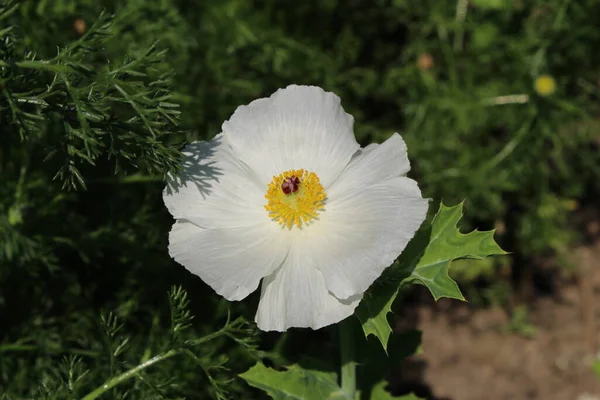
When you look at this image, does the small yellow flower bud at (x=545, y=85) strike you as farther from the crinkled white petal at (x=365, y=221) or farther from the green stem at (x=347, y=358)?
the green stem at (x=347, y=358)

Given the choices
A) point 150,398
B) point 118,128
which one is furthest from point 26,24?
point 150,398

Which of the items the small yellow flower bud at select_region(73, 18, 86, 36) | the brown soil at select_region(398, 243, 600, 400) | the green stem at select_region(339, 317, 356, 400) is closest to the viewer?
the green stem at select_region(339, 317, 356, 400)

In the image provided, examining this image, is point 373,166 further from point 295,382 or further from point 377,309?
point 295,382

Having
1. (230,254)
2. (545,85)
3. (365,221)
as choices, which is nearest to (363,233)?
(365,221)

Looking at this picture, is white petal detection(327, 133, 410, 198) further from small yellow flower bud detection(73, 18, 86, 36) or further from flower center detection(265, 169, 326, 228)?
small yellow flower bud detection(73, 18, 86, 36)

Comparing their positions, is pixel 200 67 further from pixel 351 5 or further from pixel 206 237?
pixel 206 237

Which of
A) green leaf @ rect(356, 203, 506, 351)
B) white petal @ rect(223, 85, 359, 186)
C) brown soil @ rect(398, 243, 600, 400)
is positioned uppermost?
white petal @ rect(223, 85, 359, 186)

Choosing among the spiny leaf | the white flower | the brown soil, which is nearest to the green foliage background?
the white flower

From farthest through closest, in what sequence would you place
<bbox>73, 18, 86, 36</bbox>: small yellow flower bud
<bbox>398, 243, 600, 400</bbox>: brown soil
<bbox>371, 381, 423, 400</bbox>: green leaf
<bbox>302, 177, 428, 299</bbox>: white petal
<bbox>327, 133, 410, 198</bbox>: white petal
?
<bbox>398, 243, 600, 400</bbox>: brown soil → <bbox>73, 18, 86, 36</bbox>: small yellow flower bud → <bbox>371, 381, 423, 400</bbox>: green leaf → <bbox>327, 133, 410, 198</bbox>: white petal → <bbox>302, 177, 428, 299</bbox>: white petal
